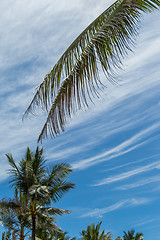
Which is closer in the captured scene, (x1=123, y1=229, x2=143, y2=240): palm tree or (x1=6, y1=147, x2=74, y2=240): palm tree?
(x1=6, y1=147, x2=74, y2=240): palm tree

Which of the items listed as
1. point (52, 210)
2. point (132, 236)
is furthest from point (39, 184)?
point (132, 236)

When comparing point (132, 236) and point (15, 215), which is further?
point (132, 236)

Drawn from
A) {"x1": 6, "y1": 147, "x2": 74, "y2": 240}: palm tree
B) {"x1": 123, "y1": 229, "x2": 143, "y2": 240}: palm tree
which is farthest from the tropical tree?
{"x1": 123, "y1": 229, "x2": 143, "y2": 240}: palm tree

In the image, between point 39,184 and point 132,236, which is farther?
point 132,236

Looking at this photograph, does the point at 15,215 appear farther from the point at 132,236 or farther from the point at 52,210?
the point at 132,236

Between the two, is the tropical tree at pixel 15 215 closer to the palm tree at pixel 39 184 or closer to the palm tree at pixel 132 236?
the palm tree at pixel 39 184

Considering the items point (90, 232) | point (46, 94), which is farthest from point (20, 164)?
point (46, 94)

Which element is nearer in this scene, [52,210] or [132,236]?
[52,210]

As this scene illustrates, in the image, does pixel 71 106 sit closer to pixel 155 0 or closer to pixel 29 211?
pixel 155 0

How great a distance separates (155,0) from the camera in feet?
14.0

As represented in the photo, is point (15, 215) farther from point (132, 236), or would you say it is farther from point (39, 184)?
point (132, 236)

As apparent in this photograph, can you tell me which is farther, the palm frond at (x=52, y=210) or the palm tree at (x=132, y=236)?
the palm tree at (x=132, y=236)

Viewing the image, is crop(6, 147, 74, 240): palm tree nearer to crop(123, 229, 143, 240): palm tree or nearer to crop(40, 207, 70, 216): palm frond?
crop(40, 207, 70, 216): palm frond

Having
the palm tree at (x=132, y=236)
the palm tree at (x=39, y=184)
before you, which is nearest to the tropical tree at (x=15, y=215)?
the palm tree at (x=39, y=184)
